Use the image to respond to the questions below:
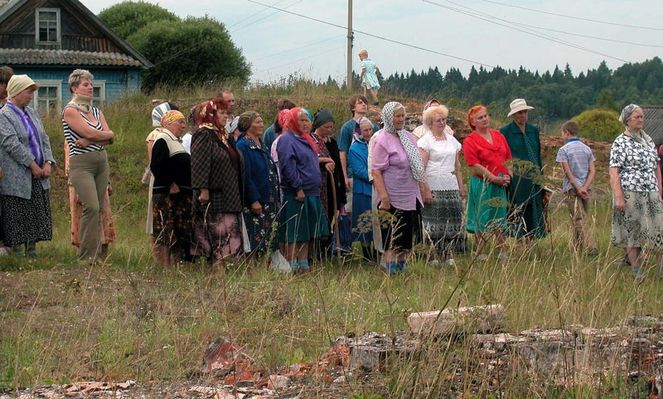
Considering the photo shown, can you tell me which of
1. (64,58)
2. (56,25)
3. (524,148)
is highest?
(56,25)

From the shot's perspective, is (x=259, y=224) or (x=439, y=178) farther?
(x=439, y=178)

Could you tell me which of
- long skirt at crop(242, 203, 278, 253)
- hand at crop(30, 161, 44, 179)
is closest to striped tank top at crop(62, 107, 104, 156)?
hand at crop(30, 161, 44, 179)

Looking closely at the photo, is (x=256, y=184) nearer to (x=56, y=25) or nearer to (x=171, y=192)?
(x=171, y=192)

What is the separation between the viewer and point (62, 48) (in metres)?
46.4

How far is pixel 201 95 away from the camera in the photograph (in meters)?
26.4

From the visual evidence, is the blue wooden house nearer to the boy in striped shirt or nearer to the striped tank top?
the boy in striped shirt

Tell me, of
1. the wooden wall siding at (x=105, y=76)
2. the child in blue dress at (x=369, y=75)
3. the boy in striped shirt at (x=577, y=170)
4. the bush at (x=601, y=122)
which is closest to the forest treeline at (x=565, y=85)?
the bush at (x=601, y=122)

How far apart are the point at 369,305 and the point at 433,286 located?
18.8 inches

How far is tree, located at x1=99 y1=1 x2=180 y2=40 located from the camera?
190ft

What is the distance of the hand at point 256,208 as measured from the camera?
11.4 metres

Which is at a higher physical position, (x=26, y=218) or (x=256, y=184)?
(x=256, y=184)

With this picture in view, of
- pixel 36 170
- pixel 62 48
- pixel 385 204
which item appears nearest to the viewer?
pixel 385 204

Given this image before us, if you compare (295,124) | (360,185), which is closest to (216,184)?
(295,124)

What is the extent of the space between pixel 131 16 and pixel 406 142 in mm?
49618
